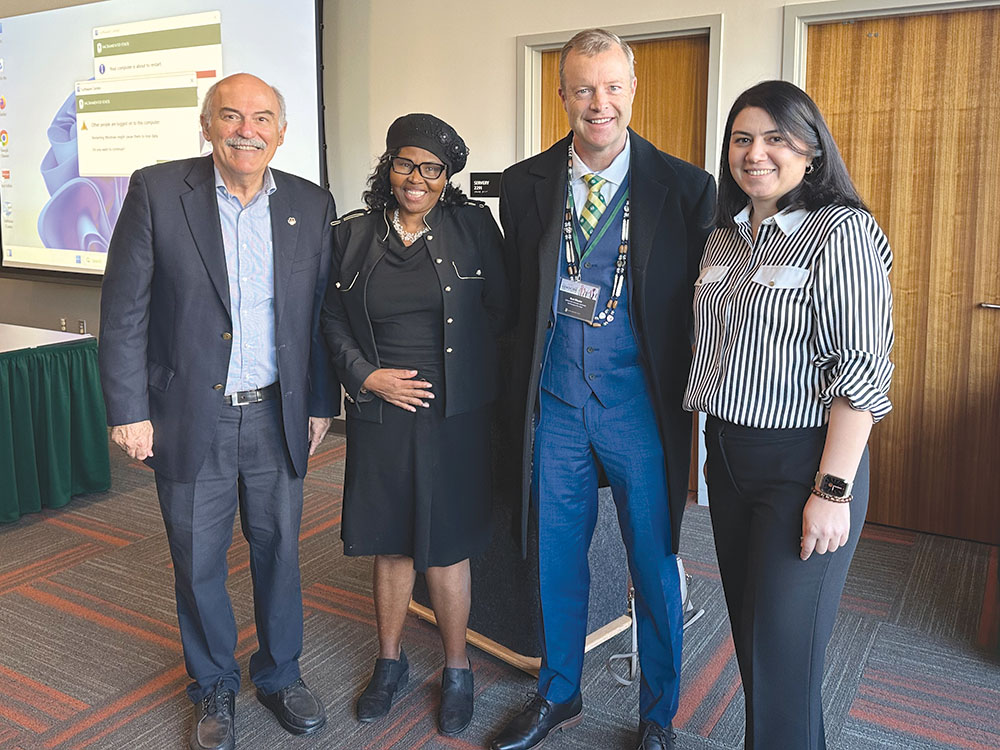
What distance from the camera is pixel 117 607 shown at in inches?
120

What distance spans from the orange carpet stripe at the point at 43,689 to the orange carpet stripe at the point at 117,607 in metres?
0.39

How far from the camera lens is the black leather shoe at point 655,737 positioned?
2.11 m

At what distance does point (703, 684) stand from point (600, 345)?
1.16 meters

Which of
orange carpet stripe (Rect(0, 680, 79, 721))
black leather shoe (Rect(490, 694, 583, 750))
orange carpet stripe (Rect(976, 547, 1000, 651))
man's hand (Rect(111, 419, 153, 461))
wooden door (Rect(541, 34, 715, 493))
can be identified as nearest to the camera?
man's hand (Rect(111, 419, 153, 461))

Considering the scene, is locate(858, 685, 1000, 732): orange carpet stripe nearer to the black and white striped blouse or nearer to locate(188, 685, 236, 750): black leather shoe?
the black and white striped blouse

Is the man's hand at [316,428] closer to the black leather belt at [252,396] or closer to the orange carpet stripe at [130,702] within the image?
the black leather belt at [252,396]

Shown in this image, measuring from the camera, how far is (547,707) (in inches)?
87.3

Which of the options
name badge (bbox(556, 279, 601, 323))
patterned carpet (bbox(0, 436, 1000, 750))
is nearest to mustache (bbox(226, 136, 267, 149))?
name badge (bbox(556, 279, 601, 323))

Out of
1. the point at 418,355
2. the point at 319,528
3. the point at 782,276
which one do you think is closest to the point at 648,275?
the point at 782,276

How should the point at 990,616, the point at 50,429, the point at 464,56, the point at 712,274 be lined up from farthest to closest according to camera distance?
1. the point at 464,56
2. the point at 50,429
3. the point at 990,616
4. the point at 712,274

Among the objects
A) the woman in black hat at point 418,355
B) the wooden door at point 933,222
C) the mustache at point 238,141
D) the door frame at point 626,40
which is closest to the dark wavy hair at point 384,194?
the woman in black hat at point 418,355

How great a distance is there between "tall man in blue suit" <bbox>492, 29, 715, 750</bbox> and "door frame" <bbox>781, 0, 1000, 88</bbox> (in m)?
1.96

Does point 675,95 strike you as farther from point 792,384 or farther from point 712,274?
point 792,384

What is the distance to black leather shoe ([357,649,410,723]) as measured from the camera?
2322 mm
